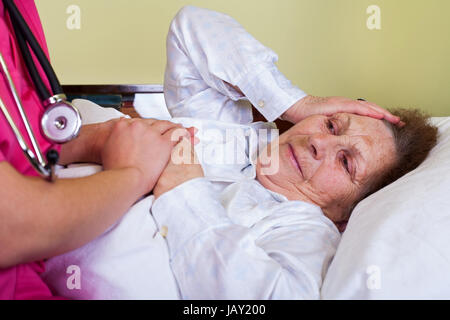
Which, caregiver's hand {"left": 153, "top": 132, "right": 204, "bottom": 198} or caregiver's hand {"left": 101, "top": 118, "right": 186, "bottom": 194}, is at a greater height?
caregiver's hand {"left": 101, "top": 118, "right": 186, "bottom": 194}

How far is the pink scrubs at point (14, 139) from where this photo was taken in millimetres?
565

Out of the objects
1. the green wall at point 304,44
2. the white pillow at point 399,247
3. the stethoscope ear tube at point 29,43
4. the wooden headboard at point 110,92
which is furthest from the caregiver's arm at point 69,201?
the green wall at point 304,44

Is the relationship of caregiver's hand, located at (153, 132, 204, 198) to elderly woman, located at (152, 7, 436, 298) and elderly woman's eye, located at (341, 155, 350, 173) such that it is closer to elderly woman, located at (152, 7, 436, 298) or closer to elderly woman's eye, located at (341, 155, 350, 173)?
elderly woman, located at (152, 7, 436, 298)

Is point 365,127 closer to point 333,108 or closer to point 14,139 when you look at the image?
point 333,108

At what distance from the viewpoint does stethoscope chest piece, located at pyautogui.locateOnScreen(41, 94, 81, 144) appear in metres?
0.51

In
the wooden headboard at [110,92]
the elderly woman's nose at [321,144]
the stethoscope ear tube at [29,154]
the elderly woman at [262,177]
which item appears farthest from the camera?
the wooden headboard at [110,92]

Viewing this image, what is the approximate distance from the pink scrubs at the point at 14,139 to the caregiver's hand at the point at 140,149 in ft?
0.33

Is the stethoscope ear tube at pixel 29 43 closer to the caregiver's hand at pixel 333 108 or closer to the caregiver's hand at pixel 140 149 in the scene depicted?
the caregiver's hand at pixel 140 149

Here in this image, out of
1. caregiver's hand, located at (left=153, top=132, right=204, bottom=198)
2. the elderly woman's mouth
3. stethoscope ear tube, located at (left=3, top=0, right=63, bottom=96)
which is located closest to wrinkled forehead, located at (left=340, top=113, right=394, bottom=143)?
the elderly woman's mouth

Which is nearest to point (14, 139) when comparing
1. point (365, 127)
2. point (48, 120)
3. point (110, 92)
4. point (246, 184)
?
point (48, 120)

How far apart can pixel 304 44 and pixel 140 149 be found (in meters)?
1.36

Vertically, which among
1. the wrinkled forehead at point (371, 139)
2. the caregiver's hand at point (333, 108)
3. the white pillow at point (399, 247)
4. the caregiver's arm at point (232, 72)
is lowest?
the white pillow at point (399, 247)

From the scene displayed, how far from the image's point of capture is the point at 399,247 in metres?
0.70
